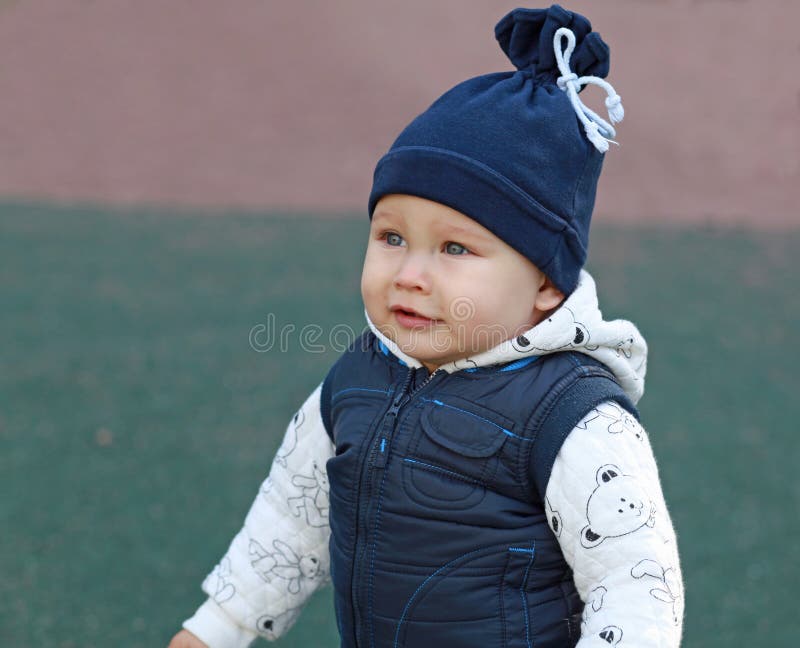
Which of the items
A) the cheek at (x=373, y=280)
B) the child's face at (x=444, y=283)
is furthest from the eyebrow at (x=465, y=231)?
the cheek at (x=373, y=280)

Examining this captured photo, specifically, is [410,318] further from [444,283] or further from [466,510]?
[466,510]

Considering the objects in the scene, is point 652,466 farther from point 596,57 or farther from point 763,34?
point 763,34

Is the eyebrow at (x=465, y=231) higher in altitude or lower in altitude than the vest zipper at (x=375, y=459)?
higher

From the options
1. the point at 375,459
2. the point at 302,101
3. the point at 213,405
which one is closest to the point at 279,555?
the point at 375,459

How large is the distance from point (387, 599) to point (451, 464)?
259mm

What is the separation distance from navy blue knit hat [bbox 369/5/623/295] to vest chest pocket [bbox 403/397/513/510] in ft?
0.91

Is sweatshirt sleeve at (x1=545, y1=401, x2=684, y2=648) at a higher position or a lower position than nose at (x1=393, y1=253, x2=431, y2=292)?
lower

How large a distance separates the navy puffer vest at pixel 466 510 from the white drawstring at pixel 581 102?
0.37m

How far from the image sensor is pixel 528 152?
172cm

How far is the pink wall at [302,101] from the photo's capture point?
11023 mm

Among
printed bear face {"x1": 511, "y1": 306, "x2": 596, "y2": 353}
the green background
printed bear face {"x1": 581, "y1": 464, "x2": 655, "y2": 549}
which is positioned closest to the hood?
printed bear face {"x1": 511, "y1": 306, "x2": 596, "y2": 353}

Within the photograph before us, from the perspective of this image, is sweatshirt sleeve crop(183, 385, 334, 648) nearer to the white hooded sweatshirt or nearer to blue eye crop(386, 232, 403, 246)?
the white hooded sweatshirt

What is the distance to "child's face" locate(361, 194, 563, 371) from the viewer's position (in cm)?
172

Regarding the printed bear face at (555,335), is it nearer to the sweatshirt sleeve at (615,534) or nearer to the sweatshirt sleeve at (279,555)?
the sweatshirt sleeve at (615,534)
